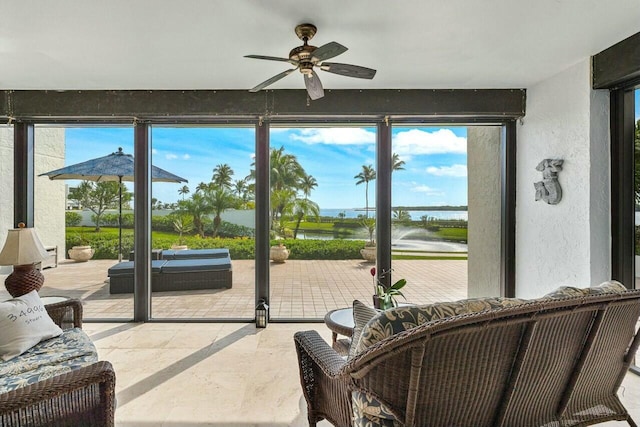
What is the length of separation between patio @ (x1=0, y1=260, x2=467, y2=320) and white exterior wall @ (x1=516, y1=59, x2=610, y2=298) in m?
0.80

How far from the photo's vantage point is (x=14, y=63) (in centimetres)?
293

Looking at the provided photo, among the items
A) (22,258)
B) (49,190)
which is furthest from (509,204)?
(49,190)

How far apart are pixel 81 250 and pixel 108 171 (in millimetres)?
962

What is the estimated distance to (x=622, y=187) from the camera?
9.29 feet

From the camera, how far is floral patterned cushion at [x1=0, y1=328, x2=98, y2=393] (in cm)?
170

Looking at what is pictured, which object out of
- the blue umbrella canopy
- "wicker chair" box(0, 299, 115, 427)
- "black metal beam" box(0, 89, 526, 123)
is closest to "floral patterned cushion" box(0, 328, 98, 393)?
"wicker chair" box(0, 299, 115, 427)

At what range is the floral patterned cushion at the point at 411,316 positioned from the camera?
3.71 ft

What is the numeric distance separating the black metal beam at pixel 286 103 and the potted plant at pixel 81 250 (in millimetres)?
1284

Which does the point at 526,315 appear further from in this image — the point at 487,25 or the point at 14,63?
the point at 14,63

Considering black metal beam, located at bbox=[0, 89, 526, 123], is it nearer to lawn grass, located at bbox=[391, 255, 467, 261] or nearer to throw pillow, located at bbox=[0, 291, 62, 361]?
lawn grass, located at bbox=[391, 255, 467, 261]

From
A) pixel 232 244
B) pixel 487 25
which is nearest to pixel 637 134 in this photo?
pixel 487 25

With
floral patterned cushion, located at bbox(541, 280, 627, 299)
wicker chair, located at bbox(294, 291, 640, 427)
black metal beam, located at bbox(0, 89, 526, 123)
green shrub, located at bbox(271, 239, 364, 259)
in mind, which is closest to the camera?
wicker chair, located at bbox(294, 291, 640, 427)

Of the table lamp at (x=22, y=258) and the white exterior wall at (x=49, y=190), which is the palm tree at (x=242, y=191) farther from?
the white exterior wall at (x=49, y=190)

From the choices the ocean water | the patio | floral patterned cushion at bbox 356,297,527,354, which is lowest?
the patio
